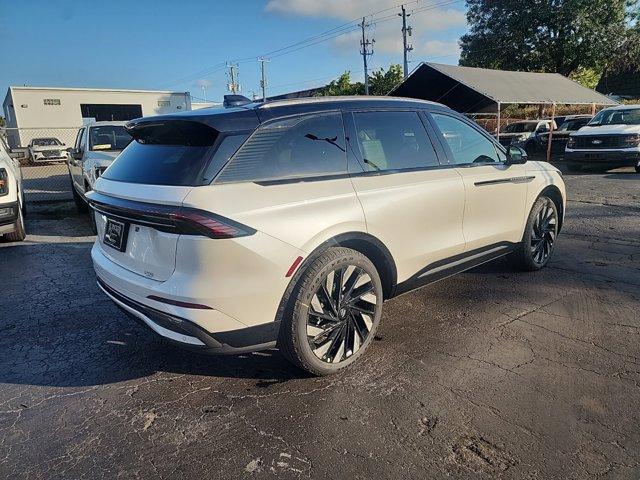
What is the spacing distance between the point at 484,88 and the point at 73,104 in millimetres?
30946

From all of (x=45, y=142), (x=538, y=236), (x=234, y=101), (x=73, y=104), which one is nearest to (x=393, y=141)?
(x=234, y=101)

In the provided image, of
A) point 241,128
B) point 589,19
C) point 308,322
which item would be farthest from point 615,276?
point 589,19

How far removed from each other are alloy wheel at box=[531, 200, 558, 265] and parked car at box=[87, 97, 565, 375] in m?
1.37

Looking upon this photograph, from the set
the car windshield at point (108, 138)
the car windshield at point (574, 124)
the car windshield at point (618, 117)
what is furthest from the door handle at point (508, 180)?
the car windshield at point (574, 124)

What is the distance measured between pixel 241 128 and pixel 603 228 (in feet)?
20.9

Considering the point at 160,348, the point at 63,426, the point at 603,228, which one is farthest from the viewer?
the point at 603,228

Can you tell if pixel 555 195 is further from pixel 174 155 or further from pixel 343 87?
pixel 343 87

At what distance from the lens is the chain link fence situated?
12.0 metres

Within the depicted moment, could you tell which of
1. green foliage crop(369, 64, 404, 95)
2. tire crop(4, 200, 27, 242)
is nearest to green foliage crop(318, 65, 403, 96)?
green foliage crop(369, 64, 404, 95)

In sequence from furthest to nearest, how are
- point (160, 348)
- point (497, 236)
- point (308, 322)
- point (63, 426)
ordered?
point (497, 236) < point (160, 348) < point (308, 322) < point (63, 426)

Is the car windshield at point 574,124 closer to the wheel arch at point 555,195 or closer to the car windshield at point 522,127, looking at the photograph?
the car windshield at point 522,127

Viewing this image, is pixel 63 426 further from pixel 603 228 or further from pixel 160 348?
pixel 603 228

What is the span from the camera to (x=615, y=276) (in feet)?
15.7

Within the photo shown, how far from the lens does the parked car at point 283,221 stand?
2.51 meters
